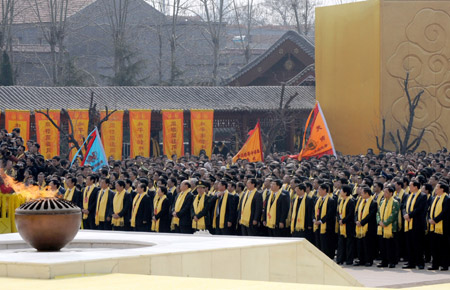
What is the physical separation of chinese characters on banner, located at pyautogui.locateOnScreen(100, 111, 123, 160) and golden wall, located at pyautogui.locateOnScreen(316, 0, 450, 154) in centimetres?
827

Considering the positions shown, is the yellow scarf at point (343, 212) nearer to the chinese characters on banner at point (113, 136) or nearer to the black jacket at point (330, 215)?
the black jacket at point (330, 215)

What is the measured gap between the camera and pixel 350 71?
3222 centimetres

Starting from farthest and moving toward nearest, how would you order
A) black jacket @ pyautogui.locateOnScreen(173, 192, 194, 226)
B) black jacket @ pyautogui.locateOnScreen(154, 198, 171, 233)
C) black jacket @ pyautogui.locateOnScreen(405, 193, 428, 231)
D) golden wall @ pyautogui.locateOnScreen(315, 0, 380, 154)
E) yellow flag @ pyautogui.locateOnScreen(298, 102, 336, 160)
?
1. golden wall @ pyautogui.locateOnScreen(315, 0, 380, 154)
2. yellow flag @ pyautogui.locateOnScreen(298, 102, 336, 160)
3. black jacket @ pyautogui.locateOnScreen(154, 198, 171, 233)
4. black jacket @ pyautogui.locateOnScreen(173, 192, 194, 226)
5. black jacket @ pyautogui.locateOnScreen(405, 193, 428, 231)

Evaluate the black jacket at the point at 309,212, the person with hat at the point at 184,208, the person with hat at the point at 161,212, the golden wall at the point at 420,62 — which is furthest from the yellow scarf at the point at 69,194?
the golden wall at the point at 420,62

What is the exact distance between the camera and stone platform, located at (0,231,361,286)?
8469mm

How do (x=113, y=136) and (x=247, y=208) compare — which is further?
(x=113, y=136)

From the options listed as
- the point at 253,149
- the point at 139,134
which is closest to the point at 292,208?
the point at 253,149

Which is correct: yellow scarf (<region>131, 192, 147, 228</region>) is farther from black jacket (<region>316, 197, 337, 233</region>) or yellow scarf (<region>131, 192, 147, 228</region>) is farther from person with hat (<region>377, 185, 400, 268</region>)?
person with hat (<region>377, 185, 400, 268</region>)

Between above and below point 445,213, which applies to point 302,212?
below

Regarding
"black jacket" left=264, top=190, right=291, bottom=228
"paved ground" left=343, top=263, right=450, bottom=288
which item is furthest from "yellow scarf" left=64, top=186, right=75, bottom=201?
"paved ground" left=343, top=263, right=450, bottom=288

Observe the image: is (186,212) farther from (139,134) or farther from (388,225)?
(139,134)

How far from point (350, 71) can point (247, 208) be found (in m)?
18.3

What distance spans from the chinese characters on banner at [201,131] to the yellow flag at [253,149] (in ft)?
22.8

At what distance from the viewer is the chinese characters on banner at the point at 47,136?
2694cm
